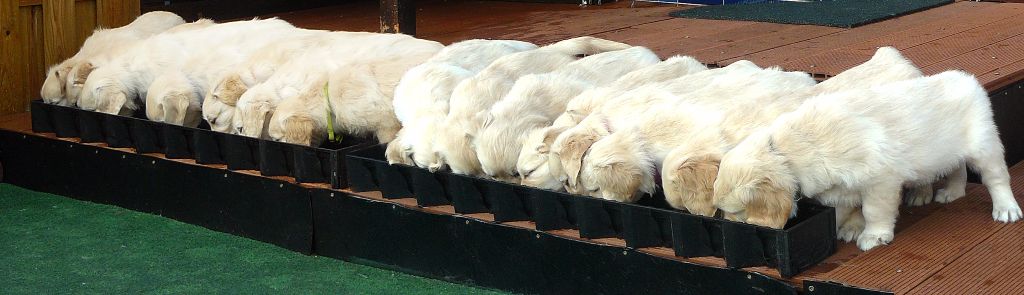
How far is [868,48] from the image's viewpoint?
700cm

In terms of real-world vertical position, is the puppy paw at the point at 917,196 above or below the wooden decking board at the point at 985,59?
below

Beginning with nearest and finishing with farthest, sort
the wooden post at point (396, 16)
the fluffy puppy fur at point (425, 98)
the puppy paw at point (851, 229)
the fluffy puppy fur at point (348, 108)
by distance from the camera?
the puppy paw at point (851, 229), the fluffy puppy fur at point (425, 98), the fluffy puppy fur at point (348, 108), the wooden post at point (396, 16)

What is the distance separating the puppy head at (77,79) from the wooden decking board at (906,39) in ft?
12.1

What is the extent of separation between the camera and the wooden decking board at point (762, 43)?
6.99m

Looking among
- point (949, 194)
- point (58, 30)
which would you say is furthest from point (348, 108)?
point (58, 30)

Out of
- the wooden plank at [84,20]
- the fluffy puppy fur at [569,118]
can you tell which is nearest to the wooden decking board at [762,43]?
the fluffy puppy fur at [569,118]

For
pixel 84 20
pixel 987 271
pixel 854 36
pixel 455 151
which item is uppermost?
pixel 84 20

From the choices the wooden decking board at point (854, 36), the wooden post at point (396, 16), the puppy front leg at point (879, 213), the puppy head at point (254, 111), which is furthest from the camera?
the wooden post at point (396, 16)

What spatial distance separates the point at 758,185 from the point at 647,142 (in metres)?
0.54

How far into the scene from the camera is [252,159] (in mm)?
5723

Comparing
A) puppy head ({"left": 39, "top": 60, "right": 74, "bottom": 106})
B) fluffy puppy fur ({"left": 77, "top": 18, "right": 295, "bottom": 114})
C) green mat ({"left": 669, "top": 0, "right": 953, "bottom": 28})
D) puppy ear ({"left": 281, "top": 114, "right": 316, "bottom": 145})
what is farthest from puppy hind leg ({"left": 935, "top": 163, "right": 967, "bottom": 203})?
puppy head ({"left": 39, "top": 60, "right": 74, "bottom": 106})

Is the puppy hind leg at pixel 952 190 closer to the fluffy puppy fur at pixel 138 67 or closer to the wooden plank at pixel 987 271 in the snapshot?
the wooden plank at pixel 987 271

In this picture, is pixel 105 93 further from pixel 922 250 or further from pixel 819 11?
pixel 819 11

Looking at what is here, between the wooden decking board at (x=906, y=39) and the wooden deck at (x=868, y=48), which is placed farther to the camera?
the wooden decking board at (x=906, y=39)
